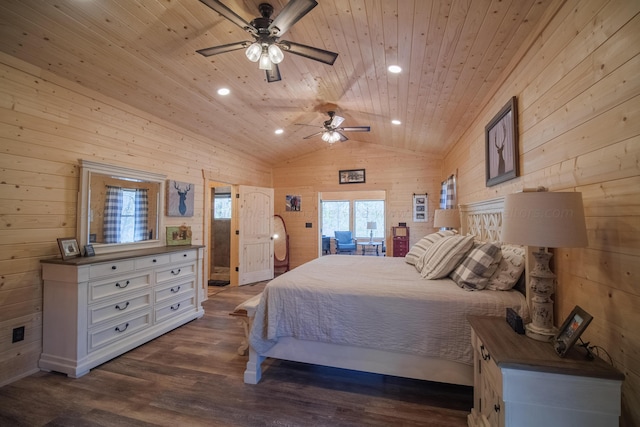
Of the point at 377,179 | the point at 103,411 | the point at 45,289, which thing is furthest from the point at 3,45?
the point at 377,179

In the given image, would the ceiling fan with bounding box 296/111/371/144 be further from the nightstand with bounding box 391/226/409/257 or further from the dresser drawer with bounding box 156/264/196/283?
the nightstand with bounding box 391/226/409/257

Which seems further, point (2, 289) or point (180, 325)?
point (180, 325)

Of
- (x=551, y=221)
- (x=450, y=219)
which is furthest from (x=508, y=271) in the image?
(x=450, y=219)

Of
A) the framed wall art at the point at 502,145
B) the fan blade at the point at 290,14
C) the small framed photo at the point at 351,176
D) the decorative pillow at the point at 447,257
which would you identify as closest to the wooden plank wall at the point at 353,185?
the small framed photo at the point at 351,176

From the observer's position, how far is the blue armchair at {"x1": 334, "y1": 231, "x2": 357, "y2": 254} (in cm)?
841

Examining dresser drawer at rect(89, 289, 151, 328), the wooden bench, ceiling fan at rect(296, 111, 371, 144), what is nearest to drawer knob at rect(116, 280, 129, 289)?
dresser drawer at rect(89, 289, 151, 328)

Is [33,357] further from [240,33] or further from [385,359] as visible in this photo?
[240,33]

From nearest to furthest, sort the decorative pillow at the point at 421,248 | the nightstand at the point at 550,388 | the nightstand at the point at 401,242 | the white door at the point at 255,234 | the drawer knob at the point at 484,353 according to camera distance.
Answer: the nightstand at the point at 550,388, the drawer knob at the point at 484,353, the decorative pillow at the point at 421,248, the white door at the point at 255,234, the nightstand at the point at 401,242

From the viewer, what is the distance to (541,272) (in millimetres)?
1380

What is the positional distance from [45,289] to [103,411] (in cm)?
129

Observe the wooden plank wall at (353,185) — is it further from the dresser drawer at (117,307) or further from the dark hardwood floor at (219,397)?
the dark hardwood floor at (219,397)

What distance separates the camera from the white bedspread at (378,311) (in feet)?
5.99

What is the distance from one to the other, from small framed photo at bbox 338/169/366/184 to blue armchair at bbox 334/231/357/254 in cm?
275

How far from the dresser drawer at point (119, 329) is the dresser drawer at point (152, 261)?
0.48 meters
